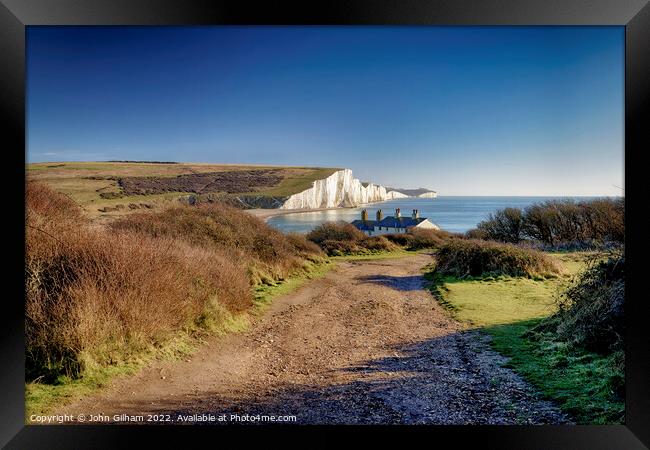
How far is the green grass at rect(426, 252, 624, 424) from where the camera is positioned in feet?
8.58

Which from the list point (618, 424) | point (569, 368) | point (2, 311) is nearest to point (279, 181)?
point (2, 311)

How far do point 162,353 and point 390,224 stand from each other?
2.84m

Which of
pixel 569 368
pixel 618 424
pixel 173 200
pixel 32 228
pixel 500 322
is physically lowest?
pixel 618 424

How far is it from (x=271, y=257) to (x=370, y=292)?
62.8 inches

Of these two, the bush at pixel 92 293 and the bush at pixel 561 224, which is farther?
the bush at pixel 561 224

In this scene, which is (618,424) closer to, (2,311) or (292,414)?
(292,414)

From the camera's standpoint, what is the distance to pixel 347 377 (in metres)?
3.03

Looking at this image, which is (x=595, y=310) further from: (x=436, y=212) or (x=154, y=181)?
(x=154, y=181)

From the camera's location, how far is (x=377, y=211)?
12.3 ft

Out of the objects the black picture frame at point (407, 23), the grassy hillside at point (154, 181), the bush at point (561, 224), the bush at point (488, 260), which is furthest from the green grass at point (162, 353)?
the bush at point (561, 224)

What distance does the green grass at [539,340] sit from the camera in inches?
103

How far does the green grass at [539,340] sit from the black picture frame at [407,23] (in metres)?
0.15

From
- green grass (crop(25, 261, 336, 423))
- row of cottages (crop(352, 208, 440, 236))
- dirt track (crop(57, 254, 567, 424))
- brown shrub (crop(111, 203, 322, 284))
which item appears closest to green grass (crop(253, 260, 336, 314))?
green grass (crop(25, 261, 336, 423))

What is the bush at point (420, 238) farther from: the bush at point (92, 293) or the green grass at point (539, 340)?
the bush at point (92, 293)
